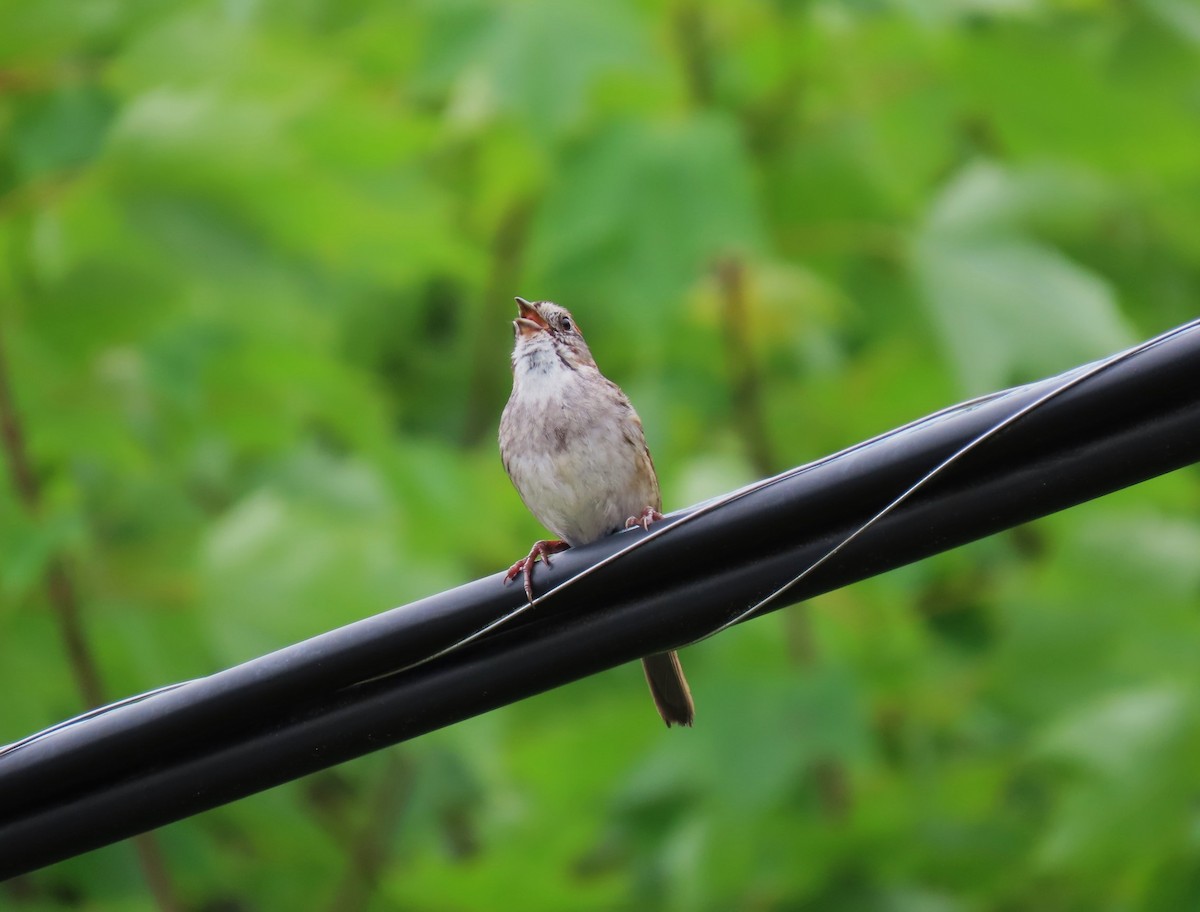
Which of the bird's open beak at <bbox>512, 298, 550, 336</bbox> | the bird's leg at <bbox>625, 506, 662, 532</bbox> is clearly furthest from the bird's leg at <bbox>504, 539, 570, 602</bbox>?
the bird's open beak at <bbox>512, 298, 550, 336</bbox>

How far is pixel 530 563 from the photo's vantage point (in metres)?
3.87

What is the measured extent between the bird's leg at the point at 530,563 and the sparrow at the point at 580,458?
40 cm

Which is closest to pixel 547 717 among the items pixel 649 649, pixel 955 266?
pixel 955 266

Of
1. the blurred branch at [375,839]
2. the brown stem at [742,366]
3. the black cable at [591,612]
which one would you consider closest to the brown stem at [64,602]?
the blurred branch at [375,839]

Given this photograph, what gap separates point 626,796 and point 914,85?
2792 mm

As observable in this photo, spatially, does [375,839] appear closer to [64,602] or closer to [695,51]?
[64,602]

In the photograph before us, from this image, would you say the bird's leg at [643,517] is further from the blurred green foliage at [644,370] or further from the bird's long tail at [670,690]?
the bird's long tail at [670,690]

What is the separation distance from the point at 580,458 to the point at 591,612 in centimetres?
205

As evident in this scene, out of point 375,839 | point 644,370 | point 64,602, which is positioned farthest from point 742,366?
point 64,602

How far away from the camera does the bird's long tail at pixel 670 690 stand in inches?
203

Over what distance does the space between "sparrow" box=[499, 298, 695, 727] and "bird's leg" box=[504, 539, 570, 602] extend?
404 millimetres

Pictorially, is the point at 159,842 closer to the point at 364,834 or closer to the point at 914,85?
the point at 364,834

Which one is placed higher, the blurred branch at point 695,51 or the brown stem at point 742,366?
the blurred branch at point 695,51

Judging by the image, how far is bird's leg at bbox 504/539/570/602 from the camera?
10.5ft
